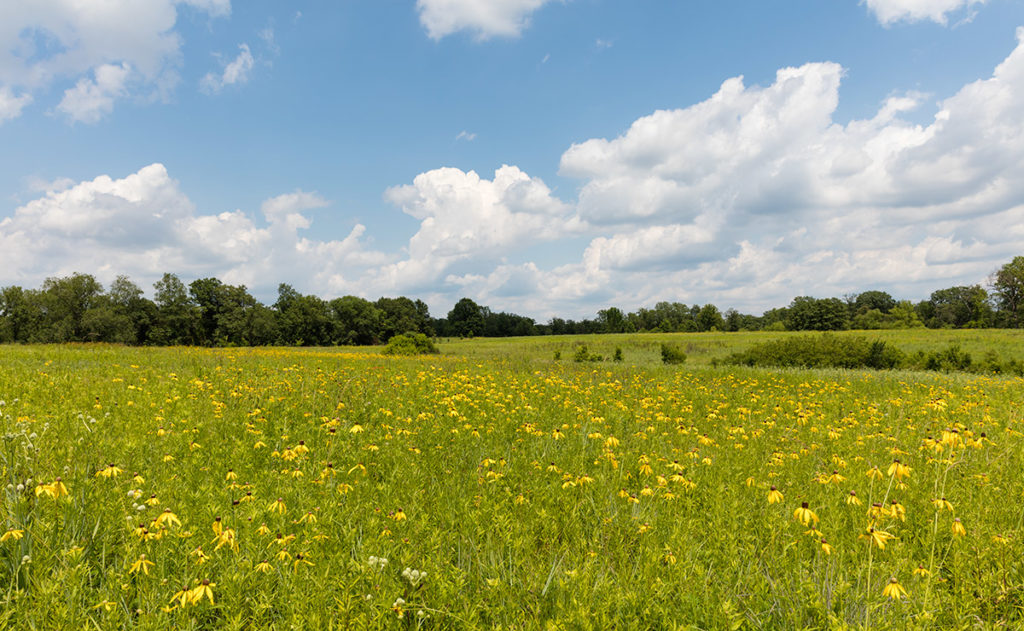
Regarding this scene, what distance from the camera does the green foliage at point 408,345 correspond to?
1352 inches

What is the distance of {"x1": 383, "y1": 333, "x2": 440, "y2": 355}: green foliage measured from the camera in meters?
34.3

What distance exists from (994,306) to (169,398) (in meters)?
119

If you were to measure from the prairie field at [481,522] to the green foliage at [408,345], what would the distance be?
86.6ft

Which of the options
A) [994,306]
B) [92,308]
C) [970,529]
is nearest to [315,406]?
[970,529]

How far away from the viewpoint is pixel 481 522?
3.70 metres

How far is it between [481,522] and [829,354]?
27.2 m

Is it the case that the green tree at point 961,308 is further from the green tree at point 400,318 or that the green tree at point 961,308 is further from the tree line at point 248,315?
the green tree at point 400,318

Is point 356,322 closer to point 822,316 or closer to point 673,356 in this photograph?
point 673,356

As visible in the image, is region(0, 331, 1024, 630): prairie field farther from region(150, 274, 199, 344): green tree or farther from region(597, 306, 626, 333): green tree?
region(597, 306, 626, 333): green tree

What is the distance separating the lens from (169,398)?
7426 millimetres

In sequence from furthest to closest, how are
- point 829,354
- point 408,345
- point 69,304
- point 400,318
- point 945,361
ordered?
point 400,318, point 69,304, point 408,345, point 829,354, point 945,361

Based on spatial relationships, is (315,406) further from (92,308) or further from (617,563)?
(92,308)

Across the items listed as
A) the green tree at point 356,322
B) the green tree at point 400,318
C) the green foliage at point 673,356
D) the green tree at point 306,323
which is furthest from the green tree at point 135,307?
the green foliage at point 673,356

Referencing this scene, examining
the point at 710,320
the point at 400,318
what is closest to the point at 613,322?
the point at 710,320
